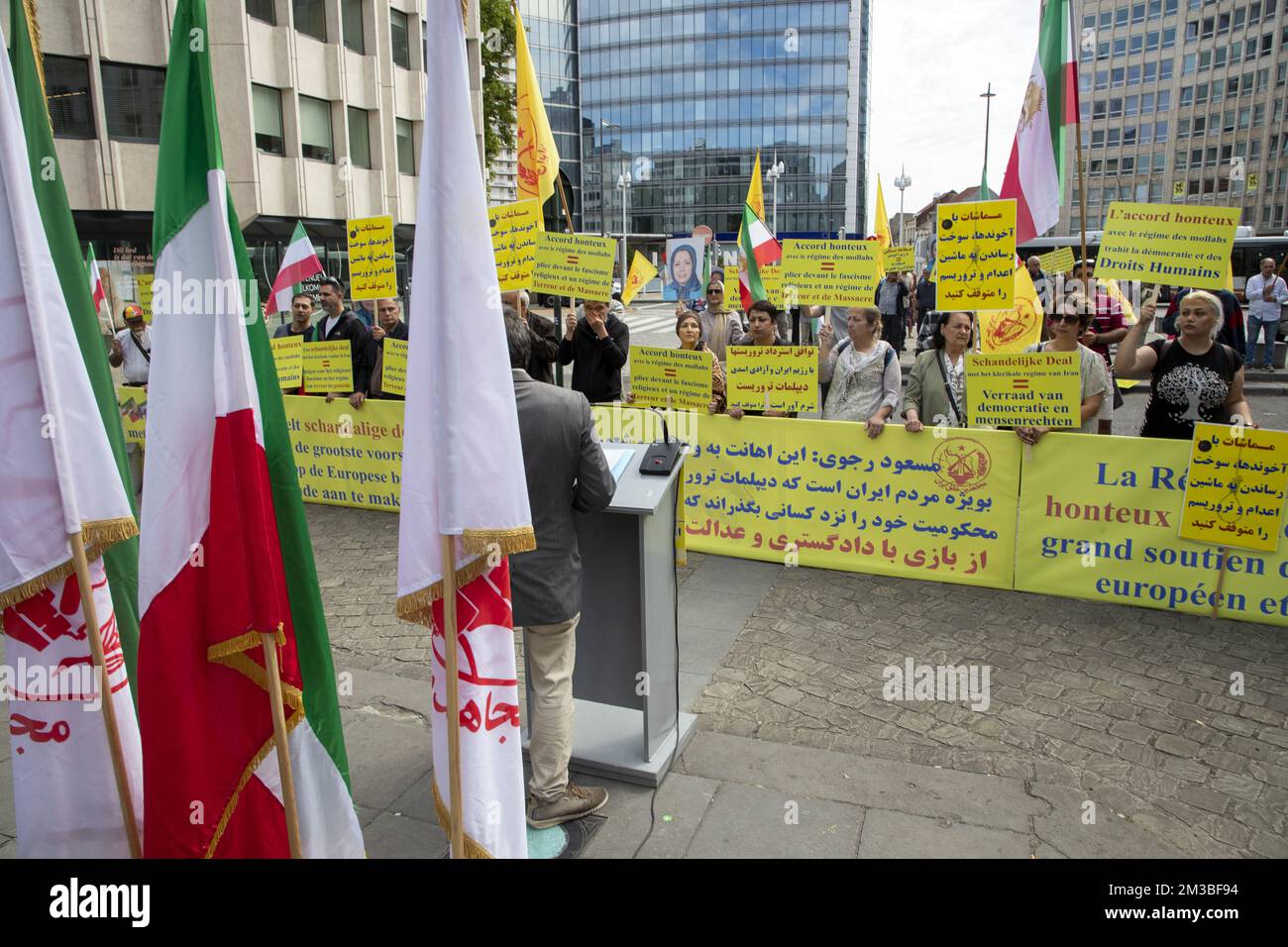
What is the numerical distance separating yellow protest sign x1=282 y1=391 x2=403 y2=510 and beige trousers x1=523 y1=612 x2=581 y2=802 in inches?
195

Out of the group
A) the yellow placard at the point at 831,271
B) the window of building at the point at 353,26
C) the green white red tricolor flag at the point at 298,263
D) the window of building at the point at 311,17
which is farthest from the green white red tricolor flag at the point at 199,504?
the window of building at the point at 353,26

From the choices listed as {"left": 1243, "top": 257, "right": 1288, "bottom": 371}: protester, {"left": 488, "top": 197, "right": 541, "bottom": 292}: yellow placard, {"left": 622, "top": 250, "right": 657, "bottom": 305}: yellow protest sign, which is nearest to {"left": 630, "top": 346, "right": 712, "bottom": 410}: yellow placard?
{"left": 488, "top": 197, "right": 541, "bottom": 292}: yellow placard

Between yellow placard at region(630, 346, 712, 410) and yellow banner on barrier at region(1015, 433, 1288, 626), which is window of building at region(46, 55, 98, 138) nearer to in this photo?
yellow placard at region(630, 346, 712, 410)

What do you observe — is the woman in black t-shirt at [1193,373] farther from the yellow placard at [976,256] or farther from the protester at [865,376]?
the protester at [865,376]

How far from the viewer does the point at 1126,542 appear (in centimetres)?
576

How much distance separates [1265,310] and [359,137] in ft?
101

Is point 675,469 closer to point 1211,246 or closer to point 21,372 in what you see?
point 21,372

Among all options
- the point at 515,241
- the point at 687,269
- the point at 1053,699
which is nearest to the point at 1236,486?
the point at 1053,699

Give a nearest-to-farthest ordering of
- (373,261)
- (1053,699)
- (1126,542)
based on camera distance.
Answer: (1053,699), (1126,542), (373,261)

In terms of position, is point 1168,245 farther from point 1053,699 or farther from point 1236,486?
point 1053,699

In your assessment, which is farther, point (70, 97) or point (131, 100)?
point (131, 100)

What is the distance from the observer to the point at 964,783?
12.8 feet
